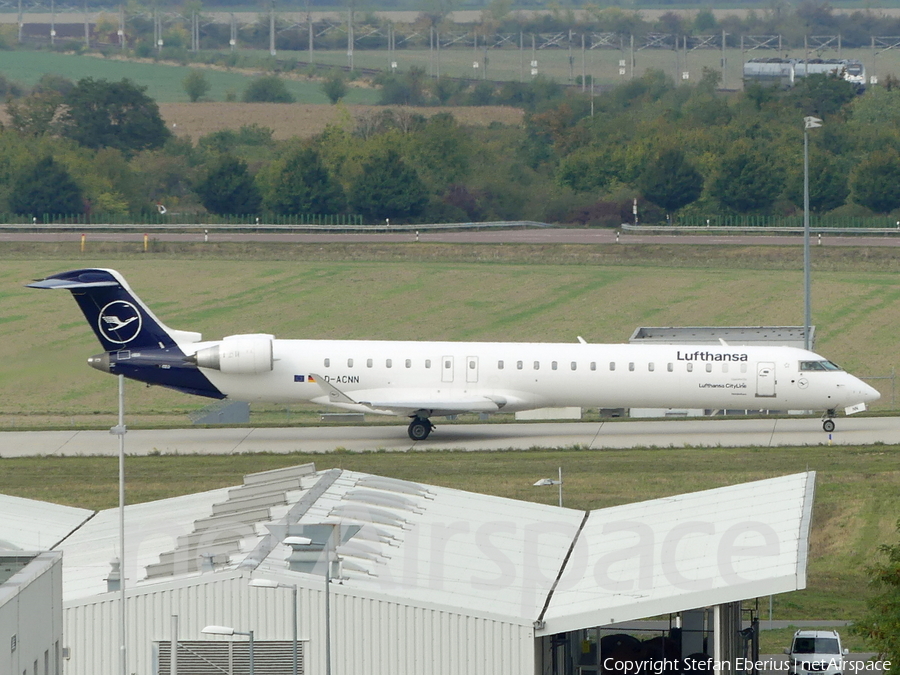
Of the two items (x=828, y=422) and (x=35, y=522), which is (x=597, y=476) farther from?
(x=35, y=522)

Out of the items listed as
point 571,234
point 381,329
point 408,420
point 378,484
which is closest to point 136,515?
point 378,484

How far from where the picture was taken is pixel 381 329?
7394 centimetres

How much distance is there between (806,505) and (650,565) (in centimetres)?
494

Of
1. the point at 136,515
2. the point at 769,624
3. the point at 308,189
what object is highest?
the point at 308,189

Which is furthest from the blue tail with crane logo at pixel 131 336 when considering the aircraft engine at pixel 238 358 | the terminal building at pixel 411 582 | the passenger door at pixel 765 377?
the passenger door at pixel 765 377

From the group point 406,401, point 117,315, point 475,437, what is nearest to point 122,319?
point 117,315

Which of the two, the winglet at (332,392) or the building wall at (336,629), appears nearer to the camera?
the building wall at (336,629)

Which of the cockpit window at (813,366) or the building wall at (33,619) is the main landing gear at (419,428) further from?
the building wall at (33,619)

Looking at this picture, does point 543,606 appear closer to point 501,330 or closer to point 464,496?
point 464,496

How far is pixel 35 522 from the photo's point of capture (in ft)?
104

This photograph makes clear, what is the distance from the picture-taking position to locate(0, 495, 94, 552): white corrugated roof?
97.3 feet

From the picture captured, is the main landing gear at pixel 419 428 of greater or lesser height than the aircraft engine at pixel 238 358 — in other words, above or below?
below

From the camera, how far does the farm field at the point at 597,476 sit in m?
37.2

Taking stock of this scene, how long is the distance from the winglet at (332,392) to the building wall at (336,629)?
79.0 feet
